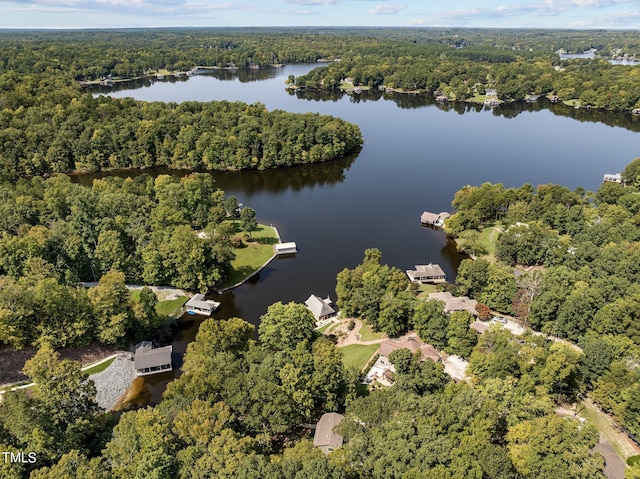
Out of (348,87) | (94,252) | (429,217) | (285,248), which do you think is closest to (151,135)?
(94,252)

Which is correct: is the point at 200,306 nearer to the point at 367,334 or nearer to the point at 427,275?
the point at 367,334

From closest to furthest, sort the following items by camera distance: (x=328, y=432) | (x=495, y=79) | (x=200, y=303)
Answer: (x=328, y=432) < (x=200, y=303) < (x=495, y=79)

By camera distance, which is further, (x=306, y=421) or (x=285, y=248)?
(x=285, y=248)

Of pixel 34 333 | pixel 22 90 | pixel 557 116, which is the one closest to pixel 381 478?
pixel 34 333

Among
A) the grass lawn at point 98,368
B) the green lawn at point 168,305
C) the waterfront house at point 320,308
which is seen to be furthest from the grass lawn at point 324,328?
the grass lawn at point 98,368

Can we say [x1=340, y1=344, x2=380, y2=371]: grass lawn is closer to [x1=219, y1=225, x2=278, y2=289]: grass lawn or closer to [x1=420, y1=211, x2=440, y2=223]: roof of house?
[x1=219, y1=225, x2=278, y2=289]: grass lawn

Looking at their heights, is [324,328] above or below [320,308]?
below

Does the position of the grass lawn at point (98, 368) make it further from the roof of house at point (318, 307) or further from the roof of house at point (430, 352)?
the roof of house at point (430, 352)
